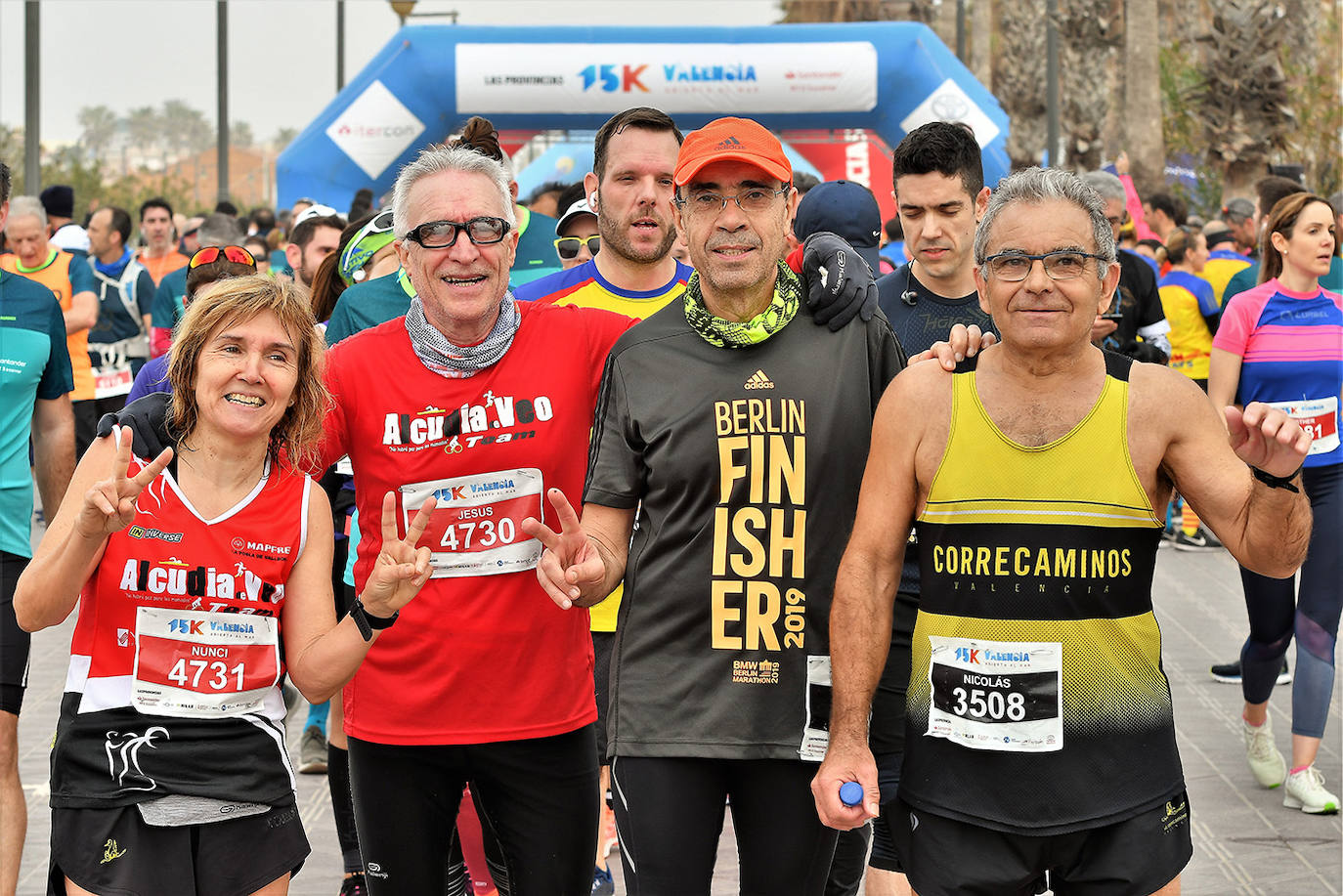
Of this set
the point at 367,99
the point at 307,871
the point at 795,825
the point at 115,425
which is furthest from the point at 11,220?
the point at 367,99

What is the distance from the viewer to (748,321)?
11.3 ft

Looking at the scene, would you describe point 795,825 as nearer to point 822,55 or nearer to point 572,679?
point 572,679

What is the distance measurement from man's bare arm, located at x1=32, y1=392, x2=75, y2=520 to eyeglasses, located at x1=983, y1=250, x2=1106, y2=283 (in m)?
3.13

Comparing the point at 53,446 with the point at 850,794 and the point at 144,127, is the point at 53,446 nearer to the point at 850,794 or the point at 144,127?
the point at 850,794

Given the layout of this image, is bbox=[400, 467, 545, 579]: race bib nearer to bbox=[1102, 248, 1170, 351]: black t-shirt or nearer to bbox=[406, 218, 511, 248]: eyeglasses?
bbox=[406, 218, 511, 248]: eyeglasses

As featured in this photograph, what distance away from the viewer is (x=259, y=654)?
3.24 m

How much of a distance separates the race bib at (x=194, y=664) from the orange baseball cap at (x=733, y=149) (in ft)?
4.33

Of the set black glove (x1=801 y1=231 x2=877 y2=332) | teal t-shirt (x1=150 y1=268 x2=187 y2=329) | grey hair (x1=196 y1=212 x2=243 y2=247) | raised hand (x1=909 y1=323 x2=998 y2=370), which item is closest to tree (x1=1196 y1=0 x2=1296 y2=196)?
grey hair (x1=196 y1=212 x2=243 y2=247)

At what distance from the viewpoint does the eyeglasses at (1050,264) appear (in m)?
3.13

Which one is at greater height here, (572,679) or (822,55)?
(822,55)

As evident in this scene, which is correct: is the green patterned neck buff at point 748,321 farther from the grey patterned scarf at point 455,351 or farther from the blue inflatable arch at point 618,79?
the blue inflatable arch at point 618,79

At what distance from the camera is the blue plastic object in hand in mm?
3066

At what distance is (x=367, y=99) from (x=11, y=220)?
38.0ft

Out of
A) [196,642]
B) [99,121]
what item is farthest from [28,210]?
[99,121]
